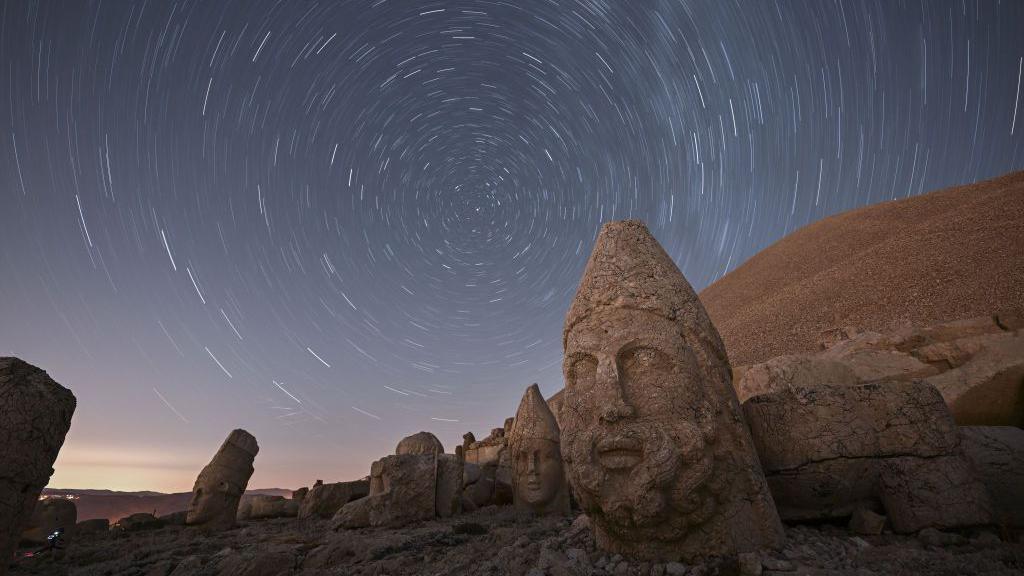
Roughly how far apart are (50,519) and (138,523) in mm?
1584

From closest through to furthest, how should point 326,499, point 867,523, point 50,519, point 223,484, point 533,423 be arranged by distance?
point 867,523 < point 533,423 < point 50,519 < point 223,484 < point 326,499

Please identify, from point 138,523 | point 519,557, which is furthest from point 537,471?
point 138,523

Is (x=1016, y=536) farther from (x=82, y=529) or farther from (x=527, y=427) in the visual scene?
(x=82, y=529)

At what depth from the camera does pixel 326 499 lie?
1137 cm

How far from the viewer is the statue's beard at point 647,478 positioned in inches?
134

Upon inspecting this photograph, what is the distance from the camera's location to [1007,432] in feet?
16.6

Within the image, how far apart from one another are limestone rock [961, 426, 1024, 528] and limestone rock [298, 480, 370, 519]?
11808 mm

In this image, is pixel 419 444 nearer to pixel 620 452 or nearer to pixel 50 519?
pixel 50 519

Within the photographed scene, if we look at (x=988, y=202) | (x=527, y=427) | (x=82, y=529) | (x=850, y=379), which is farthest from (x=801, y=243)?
(x=82, y=529)

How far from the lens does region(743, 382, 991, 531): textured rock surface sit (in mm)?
4066

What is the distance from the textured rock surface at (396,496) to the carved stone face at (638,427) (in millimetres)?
5590

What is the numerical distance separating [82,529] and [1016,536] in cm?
1611

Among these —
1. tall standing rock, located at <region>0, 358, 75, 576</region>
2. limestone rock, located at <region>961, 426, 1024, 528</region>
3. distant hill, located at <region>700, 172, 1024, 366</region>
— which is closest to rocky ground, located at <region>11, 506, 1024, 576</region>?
limestone rock, located at <region>961, 426, 1024, 528</region>

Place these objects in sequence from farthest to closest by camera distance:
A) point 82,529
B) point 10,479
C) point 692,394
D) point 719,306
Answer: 1. point 719,306
2. point 82,529
3. point 10,479
4. point 692,394
